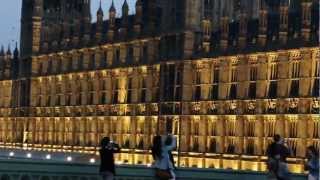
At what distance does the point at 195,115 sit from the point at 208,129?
62.7 inches

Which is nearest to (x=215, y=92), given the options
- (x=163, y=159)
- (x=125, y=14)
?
(x=125, y=14)

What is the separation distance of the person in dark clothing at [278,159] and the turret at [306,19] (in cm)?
2724

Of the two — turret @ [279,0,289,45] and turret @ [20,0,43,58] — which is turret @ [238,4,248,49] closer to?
turret @ [279,0,289,45]

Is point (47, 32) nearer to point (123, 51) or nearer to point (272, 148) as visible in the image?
point (123, 51)

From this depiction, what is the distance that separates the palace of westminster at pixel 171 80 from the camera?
49031mm

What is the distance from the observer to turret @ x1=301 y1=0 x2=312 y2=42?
47031 millimetres

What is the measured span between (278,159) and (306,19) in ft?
91.6

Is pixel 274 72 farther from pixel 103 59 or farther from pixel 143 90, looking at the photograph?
pixel 103 59

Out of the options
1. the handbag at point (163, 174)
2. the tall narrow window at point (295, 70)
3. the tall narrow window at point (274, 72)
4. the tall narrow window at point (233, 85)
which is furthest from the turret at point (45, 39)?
the handbag at point (163, 174)

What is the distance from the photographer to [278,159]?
20.4 metres

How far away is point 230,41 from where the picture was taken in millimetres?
55281

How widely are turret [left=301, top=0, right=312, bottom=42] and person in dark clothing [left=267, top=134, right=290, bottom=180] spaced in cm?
2724

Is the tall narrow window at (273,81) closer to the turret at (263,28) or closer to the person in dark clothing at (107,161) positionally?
the turret at (263,28)

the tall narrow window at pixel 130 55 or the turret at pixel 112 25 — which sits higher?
the turret at pixel 112 25
